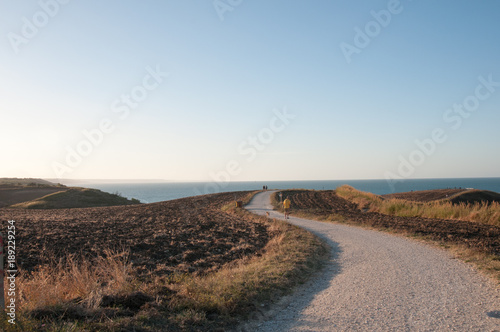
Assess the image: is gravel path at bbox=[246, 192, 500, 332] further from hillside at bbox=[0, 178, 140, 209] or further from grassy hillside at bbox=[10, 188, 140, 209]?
hillside at bbox=[0, 178, 140, 209]

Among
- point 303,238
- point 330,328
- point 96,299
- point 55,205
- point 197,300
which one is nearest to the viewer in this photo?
point 330,328

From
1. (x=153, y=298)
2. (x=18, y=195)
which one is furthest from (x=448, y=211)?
(x=18, y=195)

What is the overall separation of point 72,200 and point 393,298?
4992cm

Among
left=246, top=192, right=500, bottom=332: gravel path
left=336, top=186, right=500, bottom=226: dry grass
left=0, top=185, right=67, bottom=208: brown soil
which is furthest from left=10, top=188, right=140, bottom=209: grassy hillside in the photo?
left=246, top=192, right=500, bottom=332: gravel path

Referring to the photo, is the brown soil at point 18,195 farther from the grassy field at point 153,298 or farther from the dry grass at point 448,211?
the dry grass at point 448,211

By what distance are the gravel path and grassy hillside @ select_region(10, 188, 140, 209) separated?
43.9 m

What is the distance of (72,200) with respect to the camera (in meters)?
47.2

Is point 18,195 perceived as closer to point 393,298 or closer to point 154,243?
point 154,243

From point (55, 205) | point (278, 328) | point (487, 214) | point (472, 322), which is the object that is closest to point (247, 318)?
point (278, 328)

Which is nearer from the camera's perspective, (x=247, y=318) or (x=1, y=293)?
(x=1, y=293)

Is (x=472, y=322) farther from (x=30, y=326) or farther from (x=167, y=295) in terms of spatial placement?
(x=30, y=326)

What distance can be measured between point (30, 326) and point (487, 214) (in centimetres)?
2145

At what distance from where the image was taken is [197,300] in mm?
6312

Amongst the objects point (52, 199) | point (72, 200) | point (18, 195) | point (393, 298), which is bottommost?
point (393, 298)
